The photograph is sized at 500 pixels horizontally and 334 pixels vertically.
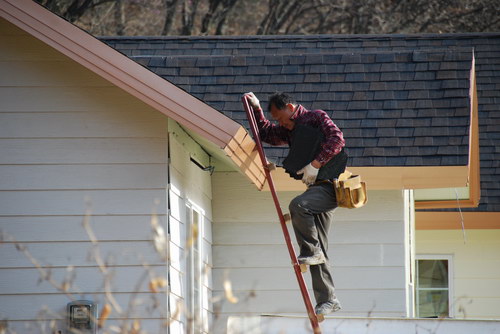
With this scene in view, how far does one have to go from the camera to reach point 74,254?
9.21 m

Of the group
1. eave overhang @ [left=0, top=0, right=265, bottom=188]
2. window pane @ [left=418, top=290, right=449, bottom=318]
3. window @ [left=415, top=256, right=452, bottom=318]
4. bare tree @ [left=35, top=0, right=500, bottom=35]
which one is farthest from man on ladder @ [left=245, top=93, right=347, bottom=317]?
bare tree @ [left=35, top=0, right=500, bottom=35]

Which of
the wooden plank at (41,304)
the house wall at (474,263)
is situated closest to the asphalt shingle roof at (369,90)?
the wooden plank at (41,304)

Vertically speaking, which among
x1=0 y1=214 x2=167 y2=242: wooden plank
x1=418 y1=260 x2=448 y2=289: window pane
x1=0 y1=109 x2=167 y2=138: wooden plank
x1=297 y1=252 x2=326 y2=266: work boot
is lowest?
x1=297 y1=252 x2=326 y2=266: work boot

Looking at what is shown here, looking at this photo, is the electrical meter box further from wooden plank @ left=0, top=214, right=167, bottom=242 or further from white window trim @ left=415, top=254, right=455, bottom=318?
white window trim @ left=415, top=254, right=455, bottom=318

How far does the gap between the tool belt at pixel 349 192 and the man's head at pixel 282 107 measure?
2.11 ft

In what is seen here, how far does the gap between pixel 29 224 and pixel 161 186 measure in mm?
1129

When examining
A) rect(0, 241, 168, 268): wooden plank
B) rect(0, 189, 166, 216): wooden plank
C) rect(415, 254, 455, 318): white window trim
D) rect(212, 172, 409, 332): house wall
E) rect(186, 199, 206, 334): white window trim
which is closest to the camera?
rect(0, 241, 168, 268): wooden plank

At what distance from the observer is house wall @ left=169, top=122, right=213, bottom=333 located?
9.38 metres

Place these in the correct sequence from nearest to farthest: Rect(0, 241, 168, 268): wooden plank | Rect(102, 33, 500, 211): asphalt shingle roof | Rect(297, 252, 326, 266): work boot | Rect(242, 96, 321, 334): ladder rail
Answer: Rect(242, 96, 321, 334): ladder rail < Rect(297, 252, 326, 266): work boot < Rect(0, 241, 168, 268): wooden plank < Rect(102, 33, 500, 211): asphalt shingle roof

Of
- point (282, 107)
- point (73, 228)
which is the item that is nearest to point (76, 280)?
point (73, 228)

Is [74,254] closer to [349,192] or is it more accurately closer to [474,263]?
[349,192]

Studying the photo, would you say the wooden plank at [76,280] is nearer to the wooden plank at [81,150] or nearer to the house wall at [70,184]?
the house wall at [70,184]

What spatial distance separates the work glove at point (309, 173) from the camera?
901 cm

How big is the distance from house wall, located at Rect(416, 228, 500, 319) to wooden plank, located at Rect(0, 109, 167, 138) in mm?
7252
